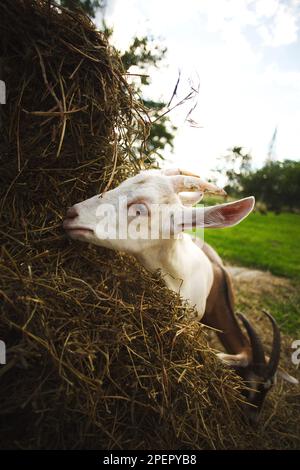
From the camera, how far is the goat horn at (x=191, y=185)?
2.43m

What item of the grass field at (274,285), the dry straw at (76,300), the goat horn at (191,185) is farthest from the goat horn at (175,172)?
the grass field at (274,285)

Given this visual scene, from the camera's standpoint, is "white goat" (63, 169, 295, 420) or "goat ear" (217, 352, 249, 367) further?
"goat ear" (217, 352, 249, 367)

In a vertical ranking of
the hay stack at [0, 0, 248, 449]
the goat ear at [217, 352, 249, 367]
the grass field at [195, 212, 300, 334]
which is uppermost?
the hay stack at [0, 0, 248, 449]

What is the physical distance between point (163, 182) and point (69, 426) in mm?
1572

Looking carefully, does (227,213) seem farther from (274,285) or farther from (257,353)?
(274,285)

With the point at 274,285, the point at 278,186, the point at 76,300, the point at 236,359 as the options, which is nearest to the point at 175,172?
the point at 76,300

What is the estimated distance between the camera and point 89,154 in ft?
7.59

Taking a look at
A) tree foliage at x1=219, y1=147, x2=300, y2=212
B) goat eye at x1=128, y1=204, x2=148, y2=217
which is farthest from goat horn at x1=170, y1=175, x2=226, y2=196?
tree foliage at x1=219, y1=147, x2=300, y2=212

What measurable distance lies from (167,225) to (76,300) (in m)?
0.83

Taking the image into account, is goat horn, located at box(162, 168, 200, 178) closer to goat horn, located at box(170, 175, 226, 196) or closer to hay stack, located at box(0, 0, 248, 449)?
goat horn, located at box(170, 175, 226, 196)

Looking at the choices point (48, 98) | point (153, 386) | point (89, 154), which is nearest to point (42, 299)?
point (153, 386)

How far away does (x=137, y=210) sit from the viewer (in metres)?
2.20

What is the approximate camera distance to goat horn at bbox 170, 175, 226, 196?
7.96 ft
